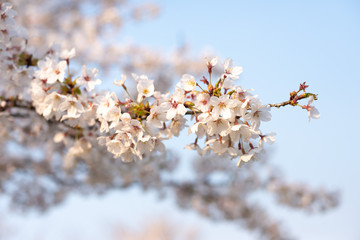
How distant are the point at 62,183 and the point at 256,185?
16.7 ft

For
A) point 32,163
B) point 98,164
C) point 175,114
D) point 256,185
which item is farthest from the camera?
point 256,185

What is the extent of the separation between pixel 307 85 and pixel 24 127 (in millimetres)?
3413

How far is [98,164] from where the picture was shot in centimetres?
600

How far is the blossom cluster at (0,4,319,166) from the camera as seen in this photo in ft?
5.79

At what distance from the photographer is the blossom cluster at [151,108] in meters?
1.76

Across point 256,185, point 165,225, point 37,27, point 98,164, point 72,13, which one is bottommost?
point 98,164

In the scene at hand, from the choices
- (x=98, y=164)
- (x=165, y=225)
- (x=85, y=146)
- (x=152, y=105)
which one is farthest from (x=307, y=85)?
(x=165, y=225)

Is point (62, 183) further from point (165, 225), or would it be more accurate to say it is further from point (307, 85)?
point (165, 225)

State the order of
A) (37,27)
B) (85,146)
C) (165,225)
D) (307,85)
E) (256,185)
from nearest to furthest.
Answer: (307,85), (85,146), (256,185), (37,27), (165,225)

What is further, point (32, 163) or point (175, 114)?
point (32, 163)

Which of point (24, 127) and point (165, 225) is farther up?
point (165, 225)

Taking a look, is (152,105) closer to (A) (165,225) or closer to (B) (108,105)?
(B) (108,105)

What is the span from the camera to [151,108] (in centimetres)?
192

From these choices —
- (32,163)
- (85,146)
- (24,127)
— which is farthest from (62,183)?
(85,146)
